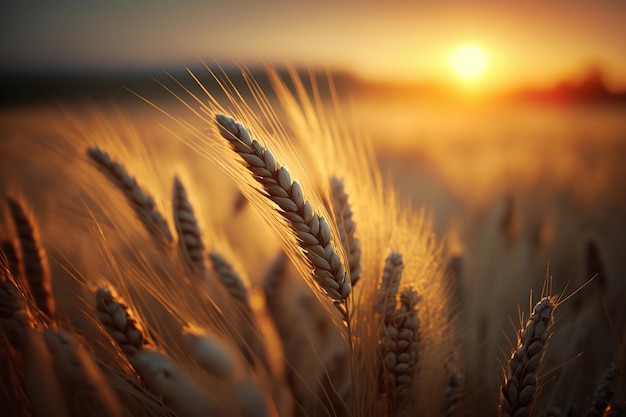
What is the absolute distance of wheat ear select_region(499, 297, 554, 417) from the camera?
26.2 inches

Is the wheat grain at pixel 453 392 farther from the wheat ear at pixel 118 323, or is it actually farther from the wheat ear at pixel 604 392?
the wheat ear at pixel 118 323

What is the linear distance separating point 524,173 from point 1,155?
169 inches

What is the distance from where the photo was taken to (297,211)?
73 centimetres

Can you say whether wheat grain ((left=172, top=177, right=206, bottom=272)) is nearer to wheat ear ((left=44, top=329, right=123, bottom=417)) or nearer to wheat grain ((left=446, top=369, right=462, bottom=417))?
wheat ear ((left=44, top=329, right=123, bottom=417))

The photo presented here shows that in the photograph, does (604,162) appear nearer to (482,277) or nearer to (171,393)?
(482,277)

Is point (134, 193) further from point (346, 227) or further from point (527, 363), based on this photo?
point (527, 363)

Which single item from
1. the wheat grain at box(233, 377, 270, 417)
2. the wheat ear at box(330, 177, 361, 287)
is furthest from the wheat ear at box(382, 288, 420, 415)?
the wheat grain at box(233, 377, 270, 417)

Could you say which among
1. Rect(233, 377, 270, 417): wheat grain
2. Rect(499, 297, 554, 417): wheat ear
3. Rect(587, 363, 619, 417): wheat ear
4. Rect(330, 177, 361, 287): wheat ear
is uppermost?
Rect(330, 177, 361, 287): wheat ear

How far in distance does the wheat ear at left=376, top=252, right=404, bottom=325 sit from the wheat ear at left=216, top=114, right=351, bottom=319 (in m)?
0.12

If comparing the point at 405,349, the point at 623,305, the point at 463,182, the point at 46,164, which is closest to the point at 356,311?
the point at 405,349

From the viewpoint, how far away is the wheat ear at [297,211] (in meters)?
0.71

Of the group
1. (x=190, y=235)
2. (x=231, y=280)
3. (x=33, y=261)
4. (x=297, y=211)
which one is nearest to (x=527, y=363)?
(x=297, y=211)

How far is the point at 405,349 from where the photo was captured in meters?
0.79

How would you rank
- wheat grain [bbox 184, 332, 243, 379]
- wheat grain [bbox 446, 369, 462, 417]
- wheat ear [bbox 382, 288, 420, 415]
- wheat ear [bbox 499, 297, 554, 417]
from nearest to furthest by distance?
wheat grain [bbox 184, 332, 243, 379], wheat ear [bbox 499, 297, 554, 417], wheat ear [bbox 382, 288, 420, 415], wheat grain [bbox 446, 369, 462, 417]
